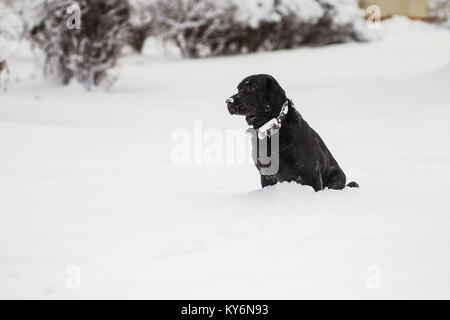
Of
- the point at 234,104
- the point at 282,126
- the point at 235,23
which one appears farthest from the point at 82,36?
the point at 235,23

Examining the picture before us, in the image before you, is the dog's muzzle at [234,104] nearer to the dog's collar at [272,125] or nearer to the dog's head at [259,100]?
the dog's head at [259,100]

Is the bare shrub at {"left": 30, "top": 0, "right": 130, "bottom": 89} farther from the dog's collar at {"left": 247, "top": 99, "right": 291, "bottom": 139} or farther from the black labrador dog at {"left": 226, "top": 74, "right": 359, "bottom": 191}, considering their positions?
the dog's collar at {"left": 247, "top": 99, "right": 291, "bottom": 139}

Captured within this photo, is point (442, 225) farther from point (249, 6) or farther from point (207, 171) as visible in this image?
point (249, 6)

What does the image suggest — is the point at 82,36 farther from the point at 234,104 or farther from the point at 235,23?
the point at 235,23

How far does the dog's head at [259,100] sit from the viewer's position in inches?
141

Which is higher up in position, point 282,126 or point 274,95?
point 274,95

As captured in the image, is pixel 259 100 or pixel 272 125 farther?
pixel 259 100

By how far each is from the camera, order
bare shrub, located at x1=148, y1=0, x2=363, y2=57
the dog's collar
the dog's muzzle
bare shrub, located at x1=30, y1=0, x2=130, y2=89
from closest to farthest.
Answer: the dog's collar → the dog's muzzle → bare shrub, located at x1=30, y1=0, x2=130, y2=89 → bare shrub, located at x1=148, y1=0, x2=363, y2=57

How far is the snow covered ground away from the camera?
7.44 ft

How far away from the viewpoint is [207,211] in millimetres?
3328

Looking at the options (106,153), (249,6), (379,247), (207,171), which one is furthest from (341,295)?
(249,6)

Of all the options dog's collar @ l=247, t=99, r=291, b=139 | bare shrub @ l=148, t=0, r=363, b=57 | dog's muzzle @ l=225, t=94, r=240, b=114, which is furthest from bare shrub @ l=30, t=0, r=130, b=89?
dog's collar @ l=247, t=99, r=291, b=139

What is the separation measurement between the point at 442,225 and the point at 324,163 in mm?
1164

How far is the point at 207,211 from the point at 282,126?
2.55 feet
